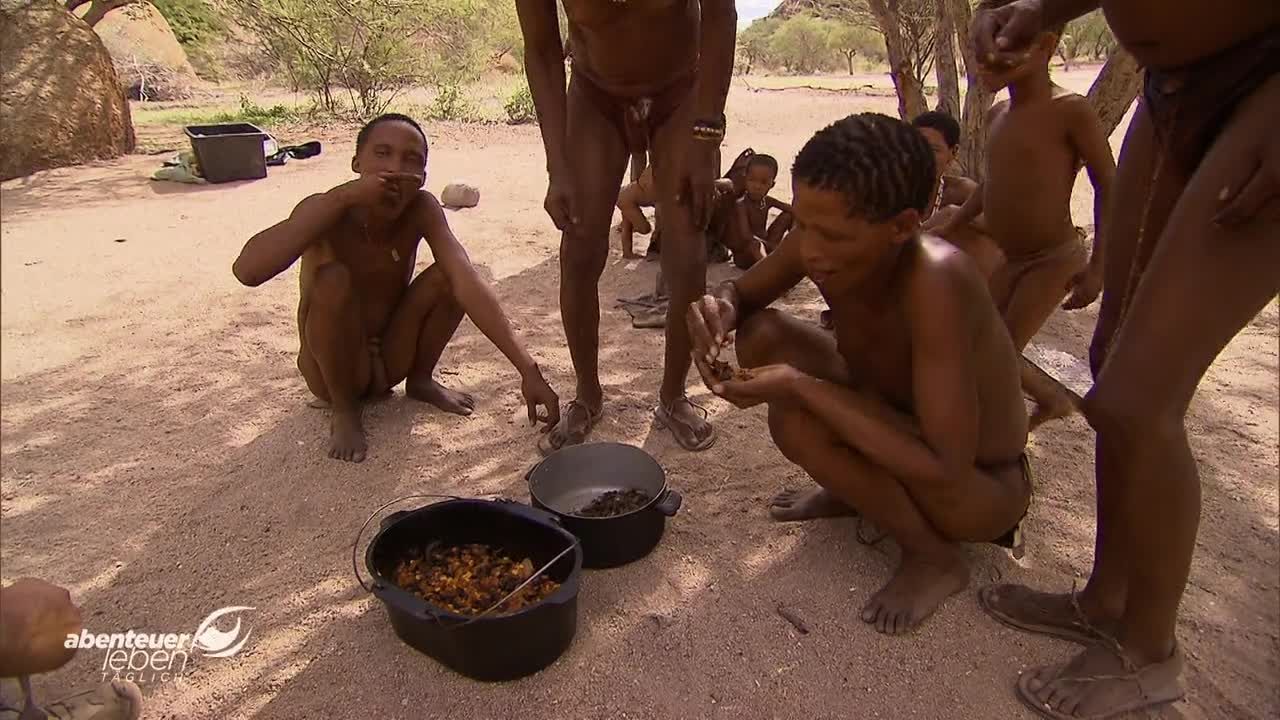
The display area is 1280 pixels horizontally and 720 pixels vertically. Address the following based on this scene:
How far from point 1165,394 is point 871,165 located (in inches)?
29.3

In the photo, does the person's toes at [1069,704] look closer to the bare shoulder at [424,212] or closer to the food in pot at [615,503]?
the food in pot at [615,503]

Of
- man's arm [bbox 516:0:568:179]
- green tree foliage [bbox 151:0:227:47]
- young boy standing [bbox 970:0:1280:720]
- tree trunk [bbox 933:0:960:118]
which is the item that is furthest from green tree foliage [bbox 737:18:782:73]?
young boy standing [bbox 970:0:1280:720]

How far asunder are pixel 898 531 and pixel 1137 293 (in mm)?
874

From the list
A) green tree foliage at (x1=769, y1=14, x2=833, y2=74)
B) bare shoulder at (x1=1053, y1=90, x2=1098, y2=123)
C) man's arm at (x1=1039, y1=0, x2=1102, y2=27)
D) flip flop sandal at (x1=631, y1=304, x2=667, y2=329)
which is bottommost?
flip flop sandal at (x1=631, y1=304, x2=667, y2=329)

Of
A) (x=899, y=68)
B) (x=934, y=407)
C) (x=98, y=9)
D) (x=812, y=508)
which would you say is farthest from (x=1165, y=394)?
(x=98, y=9)

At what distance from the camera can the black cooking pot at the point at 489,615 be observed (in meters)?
1.84

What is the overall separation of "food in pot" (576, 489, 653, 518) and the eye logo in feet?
3.12

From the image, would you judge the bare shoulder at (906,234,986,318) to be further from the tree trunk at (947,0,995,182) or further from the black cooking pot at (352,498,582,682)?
the tree trunk at (947,0,995,182)

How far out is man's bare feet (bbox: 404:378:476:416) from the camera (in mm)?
3277

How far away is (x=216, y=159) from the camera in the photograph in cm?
700

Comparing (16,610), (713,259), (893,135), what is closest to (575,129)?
(893,135)

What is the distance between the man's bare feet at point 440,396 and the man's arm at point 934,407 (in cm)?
176

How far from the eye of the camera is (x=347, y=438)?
9.78 ft

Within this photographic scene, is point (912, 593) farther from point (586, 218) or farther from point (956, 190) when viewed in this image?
point (956, 190)
